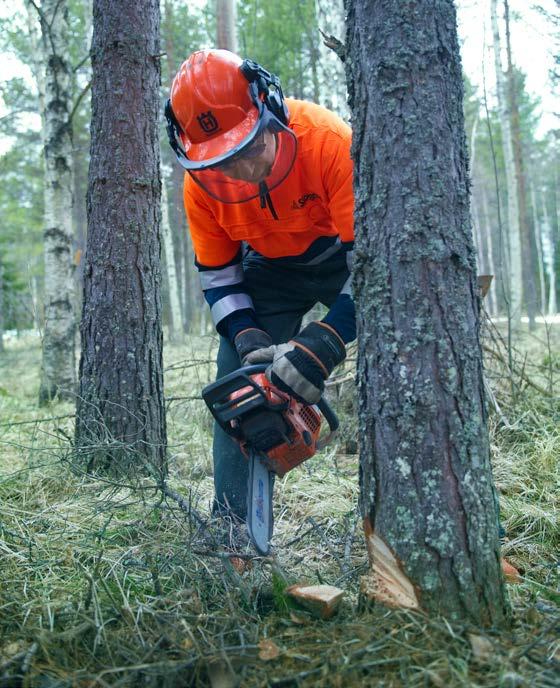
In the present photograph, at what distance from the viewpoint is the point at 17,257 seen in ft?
77.0

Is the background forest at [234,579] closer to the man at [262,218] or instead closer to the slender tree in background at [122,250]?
the slender tree in background at [122,250]

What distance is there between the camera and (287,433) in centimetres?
234

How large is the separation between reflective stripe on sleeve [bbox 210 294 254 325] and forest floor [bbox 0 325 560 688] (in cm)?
86

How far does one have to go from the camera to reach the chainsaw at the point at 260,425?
2244mm

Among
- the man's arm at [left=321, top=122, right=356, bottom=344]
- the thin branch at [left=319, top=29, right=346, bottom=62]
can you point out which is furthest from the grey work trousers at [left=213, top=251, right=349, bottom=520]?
the thin branch at [left=319, top=29, right=346, bottom=62]

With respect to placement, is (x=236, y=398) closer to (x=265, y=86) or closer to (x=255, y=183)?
(x=255, y=183)

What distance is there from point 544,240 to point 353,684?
128 feet

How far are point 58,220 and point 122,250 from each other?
3.89 meters

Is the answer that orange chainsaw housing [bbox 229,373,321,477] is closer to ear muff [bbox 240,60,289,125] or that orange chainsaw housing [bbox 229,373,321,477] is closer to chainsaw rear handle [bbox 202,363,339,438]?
chainsaw rear handle [bbox 202,363,339,438]

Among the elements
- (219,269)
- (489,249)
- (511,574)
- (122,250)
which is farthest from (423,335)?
(489,249)

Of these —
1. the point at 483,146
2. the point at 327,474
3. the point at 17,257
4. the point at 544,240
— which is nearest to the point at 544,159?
the point at 544,240

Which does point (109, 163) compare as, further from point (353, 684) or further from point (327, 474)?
point (353, 684)

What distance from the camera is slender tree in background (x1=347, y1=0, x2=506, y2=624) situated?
1.53 m

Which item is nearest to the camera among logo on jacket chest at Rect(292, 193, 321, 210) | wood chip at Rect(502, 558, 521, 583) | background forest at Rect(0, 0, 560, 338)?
wood chip at Rect(502, 558, 521, 583)
